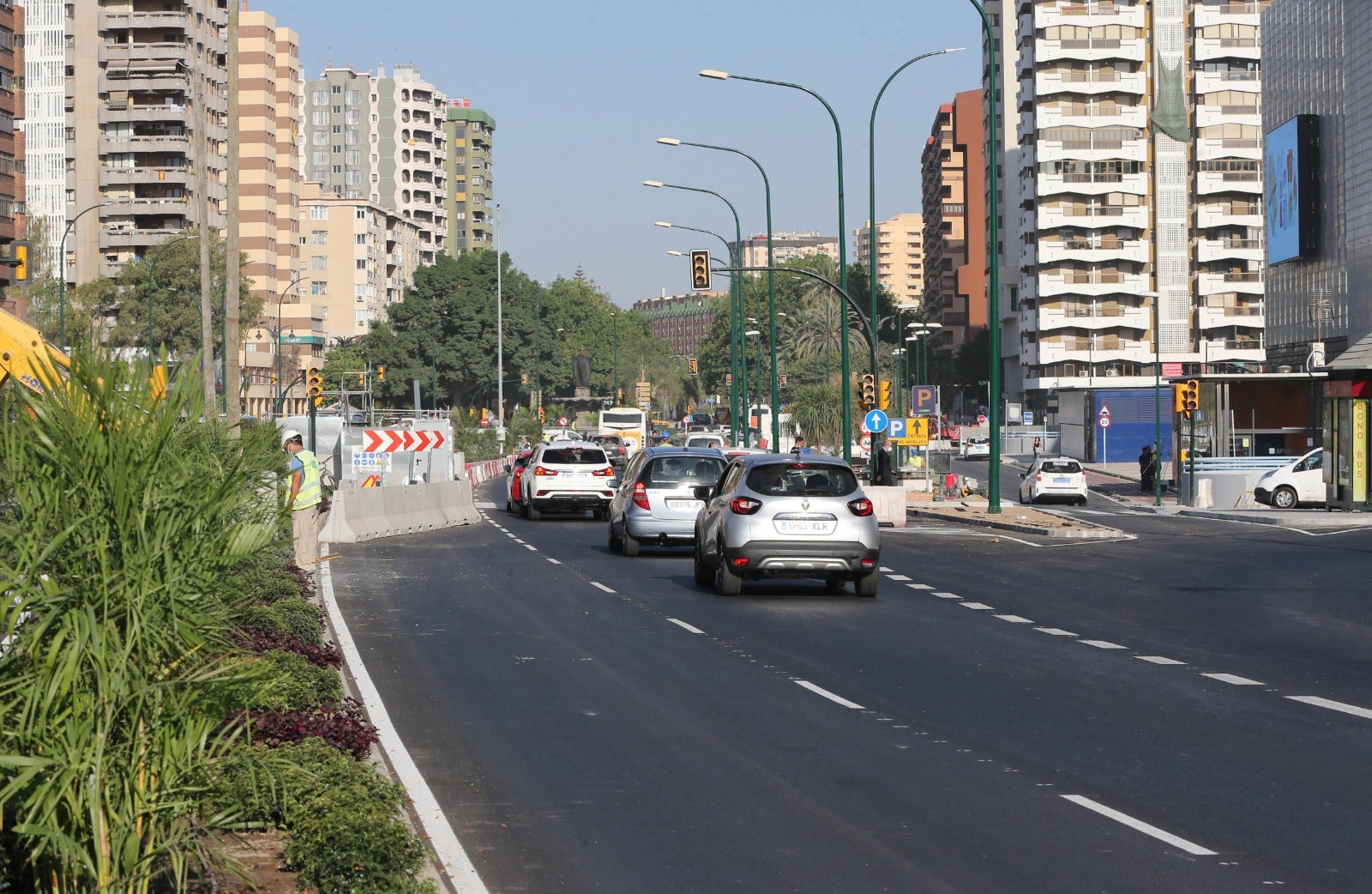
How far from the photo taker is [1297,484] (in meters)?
55.4

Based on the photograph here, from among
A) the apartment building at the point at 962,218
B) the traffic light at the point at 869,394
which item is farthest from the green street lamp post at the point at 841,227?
the apartment building at the point at 962,218

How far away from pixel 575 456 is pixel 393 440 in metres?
5.32

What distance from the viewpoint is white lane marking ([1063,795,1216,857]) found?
8.41 m

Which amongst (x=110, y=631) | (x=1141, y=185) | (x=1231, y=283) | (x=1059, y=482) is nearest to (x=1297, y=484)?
(x=1059, y=482)

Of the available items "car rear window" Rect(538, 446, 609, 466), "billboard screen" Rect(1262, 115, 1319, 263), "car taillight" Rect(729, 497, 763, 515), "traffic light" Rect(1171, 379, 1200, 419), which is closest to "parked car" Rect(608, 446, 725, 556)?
"car taillight" Rect(729, 497, 763, 515)

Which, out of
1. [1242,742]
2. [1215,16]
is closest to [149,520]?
[1242,742]

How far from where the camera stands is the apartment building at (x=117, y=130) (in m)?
127

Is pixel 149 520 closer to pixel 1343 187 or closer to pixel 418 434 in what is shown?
pixel 418 434

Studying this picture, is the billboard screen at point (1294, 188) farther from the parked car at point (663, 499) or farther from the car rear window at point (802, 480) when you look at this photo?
the car rear window at point (802, 480)

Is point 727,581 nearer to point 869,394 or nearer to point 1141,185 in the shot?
point 869,394

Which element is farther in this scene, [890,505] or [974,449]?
[974,449]

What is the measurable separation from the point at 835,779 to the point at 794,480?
12751mm

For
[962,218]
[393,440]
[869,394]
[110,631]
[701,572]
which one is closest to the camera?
[110,631]

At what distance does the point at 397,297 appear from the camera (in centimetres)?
19725
